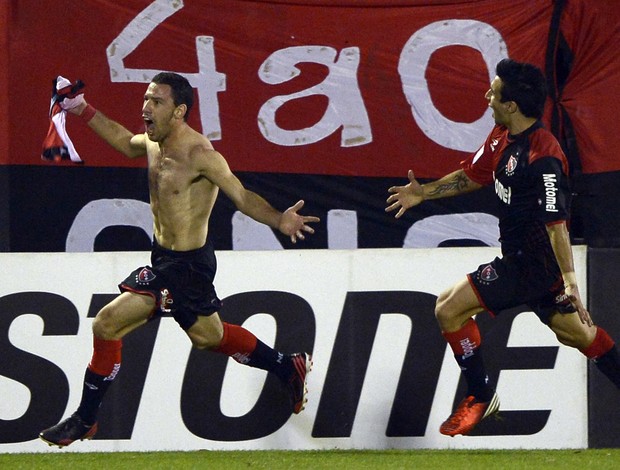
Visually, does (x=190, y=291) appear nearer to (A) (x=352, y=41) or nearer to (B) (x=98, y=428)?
(B) (x=98, y=428)

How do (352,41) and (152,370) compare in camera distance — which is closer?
(152,370)

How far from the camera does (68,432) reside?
6.93 meters

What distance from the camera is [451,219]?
9.01 m

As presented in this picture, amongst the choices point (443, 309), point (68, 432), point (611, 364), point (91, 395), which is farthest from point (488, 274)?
point (68, 432)

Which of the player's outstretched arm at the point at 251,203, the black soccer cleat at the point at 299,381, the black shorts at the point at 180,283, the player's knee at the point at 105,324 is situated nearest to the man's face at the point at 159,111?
the player's outstretched arm at the point at 251,203

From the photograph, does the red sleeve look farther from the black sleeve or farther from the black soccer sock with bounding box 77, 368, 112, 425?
the black soccer sock with bounding box 77, 368, 112, 425

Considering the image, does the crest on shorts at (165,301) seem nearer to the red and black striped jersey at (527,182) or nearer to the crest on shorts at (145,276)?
the crest on shorts at (145,276)

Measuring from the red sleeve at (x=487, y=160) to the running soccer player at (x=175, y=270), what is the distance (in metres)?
1.24

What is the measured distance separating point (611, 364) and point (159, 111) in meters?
2.66

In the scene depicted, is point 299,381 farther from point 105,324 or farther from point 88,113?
point 88,113

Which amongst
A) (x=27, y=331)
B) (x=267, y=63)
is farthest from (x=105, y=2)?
(x=27, y=331)

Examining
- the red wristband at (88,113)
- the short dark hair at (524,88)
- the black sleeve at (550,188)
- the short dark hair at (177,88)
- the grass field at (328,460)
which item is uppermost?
the short dark hair at (524,88)

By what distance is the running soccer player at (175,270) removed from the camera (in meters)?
6.99

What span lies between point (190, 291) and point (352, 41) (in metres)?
2.51
